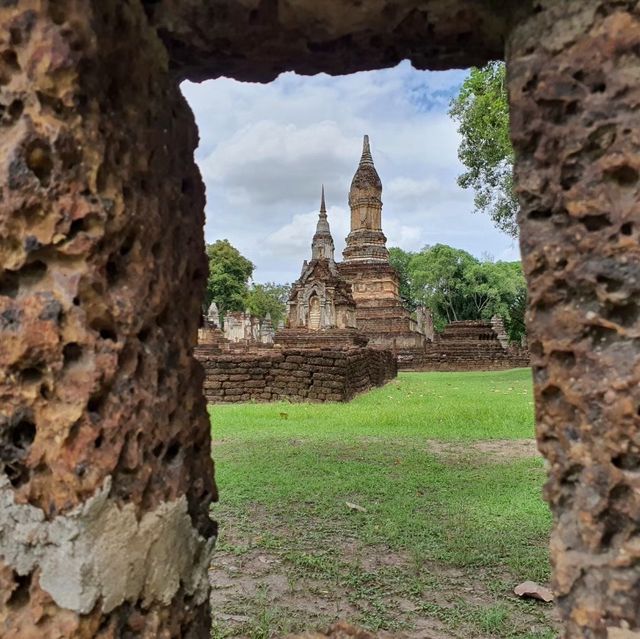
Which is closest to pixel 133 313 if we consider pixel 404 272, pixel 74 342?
pixel 74 342

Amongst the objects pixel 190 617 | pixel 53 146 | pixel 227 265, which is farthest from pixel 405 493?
pixel 227 265

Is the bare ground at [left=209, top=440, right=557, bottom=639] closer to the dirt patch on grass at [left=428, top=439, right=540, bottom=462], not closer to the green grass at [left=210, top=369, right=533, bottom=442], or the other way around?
the dirt patch on grass at [left=428, top=439, right=540, bottom=462]

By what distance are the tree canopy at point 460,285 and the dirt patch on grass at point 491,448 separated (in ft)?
127

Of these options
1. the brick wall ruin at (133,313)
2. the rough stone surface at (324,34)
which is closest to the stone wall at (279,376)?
the rough stone surface at (324,34)

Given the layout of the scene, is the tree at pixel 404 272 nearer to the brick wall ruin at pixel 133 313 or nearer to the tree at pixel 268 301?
the tree at pixel 268 301

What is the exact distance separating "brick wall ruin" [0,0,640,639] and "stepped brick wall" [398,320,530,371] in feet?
78.9

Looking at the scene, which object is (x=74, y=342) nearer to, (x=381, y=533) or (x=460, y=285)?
(x=381, y=533)

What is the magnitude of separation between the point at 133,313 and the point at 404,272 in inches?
2006

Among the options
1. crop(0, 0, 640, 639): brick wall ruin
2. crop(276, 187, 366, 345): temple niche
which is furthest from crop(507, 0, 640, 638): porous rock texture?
crop(276, 187, 366, 345): temple niche

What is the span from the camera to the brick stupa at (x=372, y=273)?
29219mm

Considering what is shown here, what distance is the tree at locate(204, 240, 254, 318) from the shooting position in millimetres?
45094

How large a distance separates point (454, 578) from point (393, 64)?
7.75 feet

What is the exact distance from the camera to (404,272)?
5178cm

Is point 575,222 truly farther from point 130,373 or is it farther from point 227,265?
point 227,265
